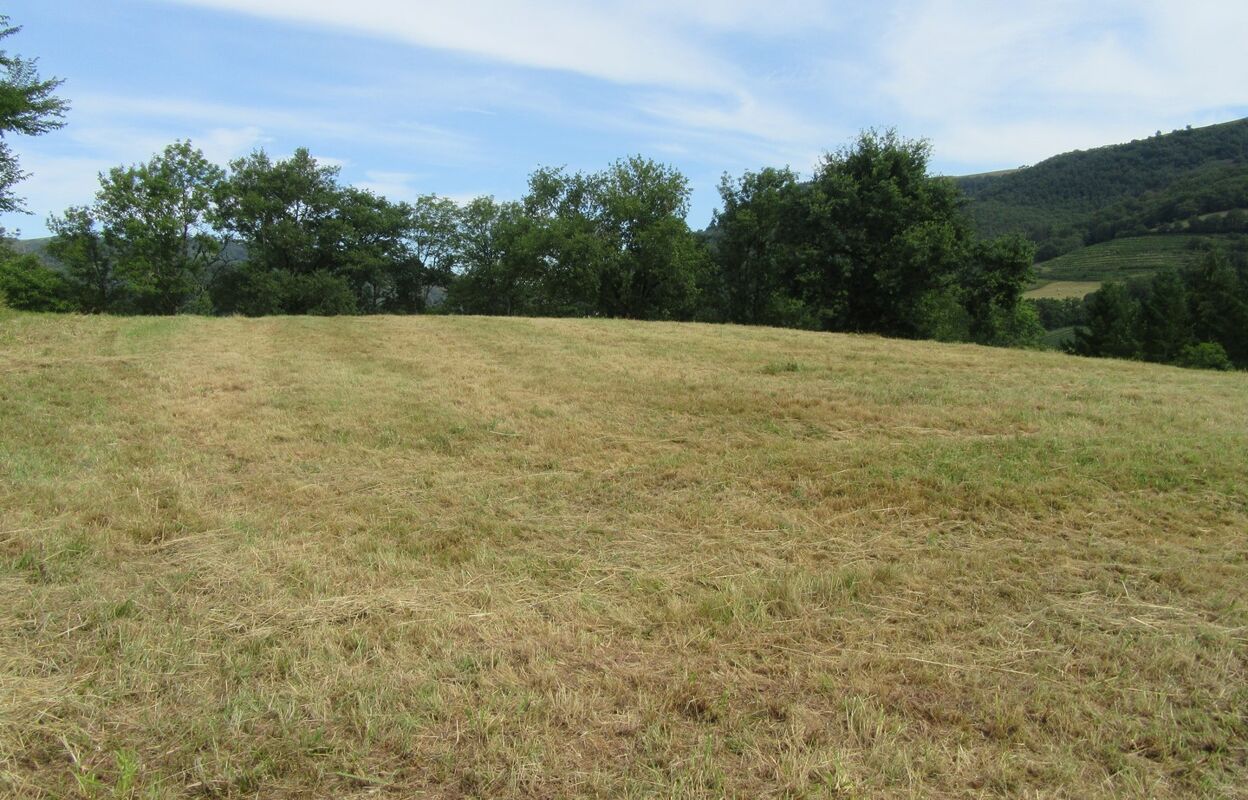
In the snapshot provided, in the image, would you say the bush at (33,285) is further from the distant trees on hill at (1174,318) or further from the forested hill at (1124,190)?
the forested hill at (1124,190)

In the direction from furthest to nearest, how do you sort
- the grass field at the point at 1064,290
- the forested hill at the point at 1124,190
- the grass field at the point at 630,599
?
the forested hill at the point at 1124,190, the grass field at the point at 1064,290, the grass field at the point at 630,599

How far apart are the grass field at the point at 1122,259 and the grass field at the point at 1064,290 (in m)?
1.47

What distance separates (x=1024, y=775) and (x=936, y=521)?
9.13ft

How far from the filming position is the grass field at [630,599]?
281 centimetres

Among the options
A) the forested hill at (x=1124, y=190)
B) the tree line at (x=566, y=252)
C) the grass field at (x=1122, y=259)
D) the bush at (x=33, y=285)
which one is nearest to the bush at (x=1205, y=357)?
the tree line at (x=566, y=252)

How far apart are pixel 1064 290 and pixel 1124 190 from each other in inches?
2425

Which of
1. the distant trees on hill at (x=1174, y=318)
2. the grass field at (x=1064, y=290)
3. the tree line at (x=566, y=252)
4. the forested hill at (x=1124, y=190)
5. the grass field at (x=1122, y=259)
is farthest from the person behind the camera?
the forested hill at (x=1124, y=190)

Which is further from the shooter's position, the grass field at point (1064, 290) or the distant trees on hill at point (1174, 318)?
the grass field at point (1064, 290)

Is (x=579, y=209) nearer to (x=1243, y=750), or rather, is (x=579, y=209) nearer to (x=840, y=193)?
(x=840, y=193)

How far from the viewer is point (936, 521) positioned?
5.32 metres

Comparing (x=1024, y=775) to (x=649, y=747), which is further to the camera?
(x=649, y=747)

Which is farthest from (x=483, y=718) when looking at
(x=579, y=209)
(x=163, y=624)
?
(x=579, y=209)

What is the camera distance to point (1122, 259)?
96.9 m

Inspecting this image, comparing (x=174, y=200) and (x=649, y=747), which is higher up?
(x=174, y=200)
